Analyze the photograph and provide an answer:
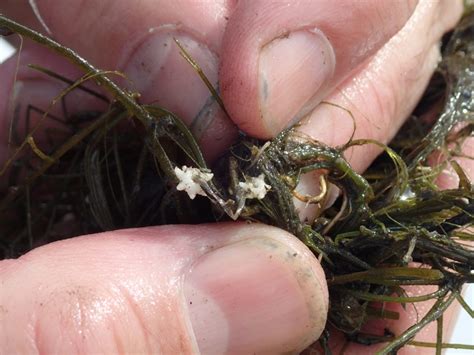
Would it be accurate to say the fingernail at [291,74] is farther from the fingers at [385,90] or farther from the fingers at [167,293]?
the fingers at [167,293]

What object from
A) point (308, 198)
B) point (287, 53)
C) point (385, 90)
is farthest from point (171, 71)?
point (385, 90)

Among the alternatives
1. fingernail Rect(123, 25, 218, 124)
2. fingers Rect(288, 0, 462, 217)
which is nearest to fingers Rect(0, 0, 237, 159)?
fingernail Rect(123, 25, 218, 124)

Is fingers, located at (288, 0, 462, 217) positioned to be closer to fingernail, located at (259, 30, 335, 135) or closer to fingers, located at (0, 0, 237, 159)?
fingernail, located at (259, 30, 335, 135)

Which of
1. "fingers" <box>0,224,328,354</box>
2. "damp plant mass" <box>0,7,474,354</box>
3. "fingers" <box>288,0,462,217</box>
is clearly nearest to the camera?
"fingers" <box>0,224,328,354</box>

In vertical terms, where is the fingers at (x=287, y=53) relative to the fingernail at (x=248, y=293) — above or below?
above

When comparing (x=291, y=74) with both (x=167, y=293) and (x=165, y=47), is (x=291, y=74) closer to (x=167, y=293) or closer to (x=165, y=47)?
(x=165, y=47)

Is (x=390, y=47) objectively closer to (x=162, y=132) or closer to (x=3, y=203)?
(x=162, y=132)

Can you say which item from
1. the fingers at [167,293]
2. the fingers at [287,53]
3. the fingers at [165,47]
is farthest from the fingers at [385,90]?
the fingers at [167,293]
